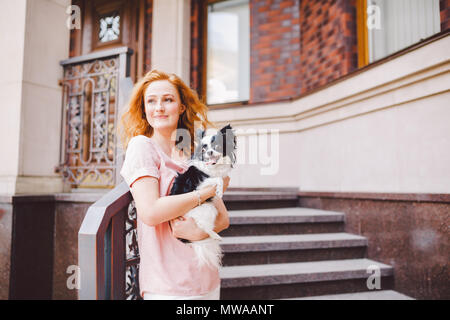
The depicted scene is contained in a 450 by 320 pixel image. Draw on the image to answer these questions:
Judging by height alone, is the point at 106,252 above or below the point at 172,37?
below

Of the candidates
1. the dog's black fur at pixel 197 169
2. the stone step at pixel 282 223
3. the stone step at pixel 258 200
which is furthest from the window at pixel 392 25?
the dog's black fur at pixel 197 169

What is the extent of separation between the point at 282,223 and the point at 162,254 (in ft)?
Answer: 8.99

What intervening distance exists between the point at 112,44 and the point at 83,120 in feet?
11.8

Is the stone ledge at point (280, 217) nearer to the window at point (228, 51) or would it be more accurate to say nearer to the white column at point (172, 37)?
the window at point (228, 51)

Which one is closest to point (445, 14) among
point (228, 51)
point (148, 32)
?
point (228, 51)

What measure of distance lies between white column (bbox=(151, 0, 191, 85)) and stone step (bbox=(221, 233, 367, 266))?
3.79m

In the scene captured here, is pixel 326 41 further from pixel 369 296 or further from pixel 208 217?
pixel 208 217

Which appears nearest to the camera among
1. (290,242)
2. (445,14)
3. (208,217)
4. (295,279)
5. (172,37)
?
(208,217)

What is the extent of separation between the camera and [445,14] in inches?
132

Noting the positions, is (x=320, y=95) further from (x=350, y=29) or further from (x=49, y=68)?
(x=49, y=68)

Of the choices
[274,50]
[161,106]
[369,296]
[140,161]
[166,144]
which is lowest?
[369,296]

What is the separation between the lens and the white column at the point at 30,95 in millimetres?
3570

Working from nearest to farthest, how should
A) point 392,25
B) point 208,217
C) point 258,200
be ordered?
1. point 208,217
2. point 258,200
3. point 392,25
